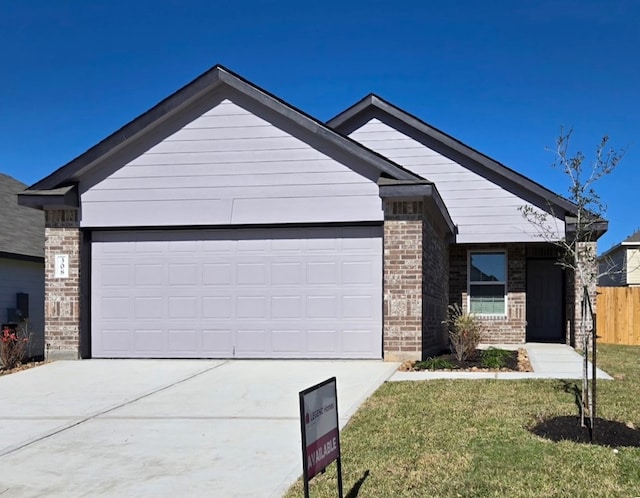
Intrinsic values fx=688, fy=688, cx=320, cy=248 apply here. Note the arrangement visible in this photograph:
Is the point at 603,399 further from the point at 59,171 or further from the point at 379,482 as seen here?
the point at 59,171

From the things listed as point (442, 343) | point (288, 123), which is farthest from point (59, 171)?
point (442, 343)

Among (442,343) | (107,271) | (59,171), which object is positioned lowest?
(442,343)

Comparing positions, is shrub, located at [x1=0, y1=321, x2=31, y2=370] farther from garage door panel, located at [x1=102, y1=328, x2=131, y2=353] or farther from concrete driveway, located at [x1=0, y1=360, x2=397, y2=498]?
garage door panel, located at [x1=102, y1=328, x2=131, y2=353]

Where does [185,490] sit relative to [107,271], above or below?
below

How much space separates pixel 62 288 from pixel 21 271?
3.67 m

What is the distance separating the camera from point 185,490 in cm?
562

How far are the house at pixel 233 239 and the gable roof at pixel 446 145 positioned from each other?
4267mm

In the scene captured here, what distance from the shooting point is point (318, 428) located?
466 centimetres

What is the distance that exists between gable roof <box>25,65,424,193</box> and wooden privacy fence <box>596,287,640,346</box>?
1160cm

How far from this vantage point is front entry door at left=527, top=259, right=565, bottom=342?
68.8 feet

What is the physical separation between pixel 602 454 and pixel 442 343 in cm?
1080

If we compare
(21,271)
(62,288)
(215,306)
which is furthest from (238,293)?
(21,271)

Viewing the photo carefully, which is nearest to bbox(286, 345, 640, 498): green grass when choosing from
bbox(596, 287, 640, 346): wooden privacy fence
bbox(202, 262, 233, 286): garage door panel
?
bbox(202, 262, 233, 286): garage door panel

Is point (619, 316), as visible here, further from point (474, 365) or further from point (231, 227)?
point (231, 227)
